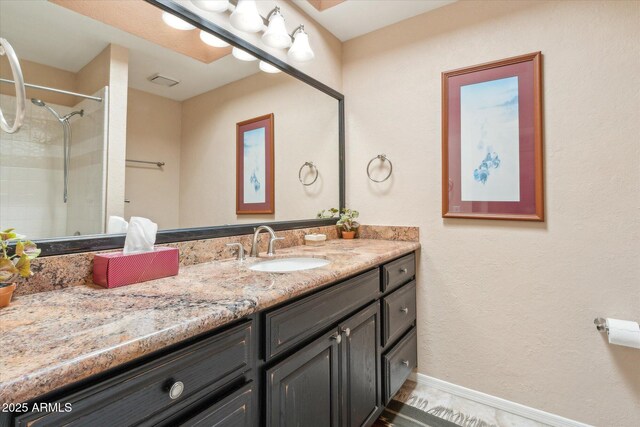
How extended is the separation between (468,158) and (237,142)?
49.2 inches

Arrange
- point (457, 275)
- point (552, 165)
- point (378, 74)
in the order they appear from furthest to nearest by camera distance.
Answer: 1. point (378, 74)
2. point (457, 275)
3. point (552, 165)

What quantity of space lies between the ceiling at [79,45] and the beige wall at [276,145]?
0.11m

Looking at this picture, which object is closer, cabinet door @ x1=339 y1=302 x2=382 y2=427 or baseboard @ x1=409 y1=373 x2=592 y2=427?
cabinet door @ x1=339 y1=302 x2=382 y2=427

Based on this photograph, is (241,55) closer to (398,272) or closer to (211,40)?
(211,40)

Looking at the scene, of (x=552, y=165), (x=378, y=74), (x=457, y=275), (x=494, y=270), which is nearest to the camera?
(x=552, y=165)

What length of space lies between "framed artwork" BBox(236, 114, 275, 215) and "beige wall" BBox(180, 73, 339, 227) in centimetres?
4

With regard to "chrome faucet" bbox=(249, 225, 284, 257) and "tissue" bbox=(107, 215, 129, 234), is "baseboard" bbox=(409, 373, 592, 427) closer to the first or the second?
"chrome faucet" bbox=(249, 225, 284, 257)

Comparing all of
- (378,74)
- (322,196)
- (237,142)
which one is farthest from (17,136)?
(378,74)

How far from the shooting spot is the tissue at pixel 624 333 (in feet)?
4.10

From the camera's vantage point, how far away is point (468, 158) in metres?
1.70

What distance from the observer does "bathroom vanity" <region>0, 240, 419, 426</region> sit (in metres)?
0.51

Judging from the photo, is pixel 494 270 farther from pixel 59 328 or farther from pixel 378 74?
pixel 59 328

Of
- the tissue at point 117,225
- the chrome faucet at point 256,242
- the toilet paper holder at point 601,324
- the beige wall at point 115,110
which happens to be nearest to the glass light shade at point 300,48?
the beige wall at point 115,110

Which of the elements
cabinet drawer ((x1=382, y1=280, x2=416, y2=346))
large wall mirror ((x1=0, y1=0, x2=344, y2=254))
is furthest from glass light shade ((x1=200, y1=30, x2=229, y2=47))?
cabinet drawer ((x1=382, y1=280, x2=416, y2=346))
